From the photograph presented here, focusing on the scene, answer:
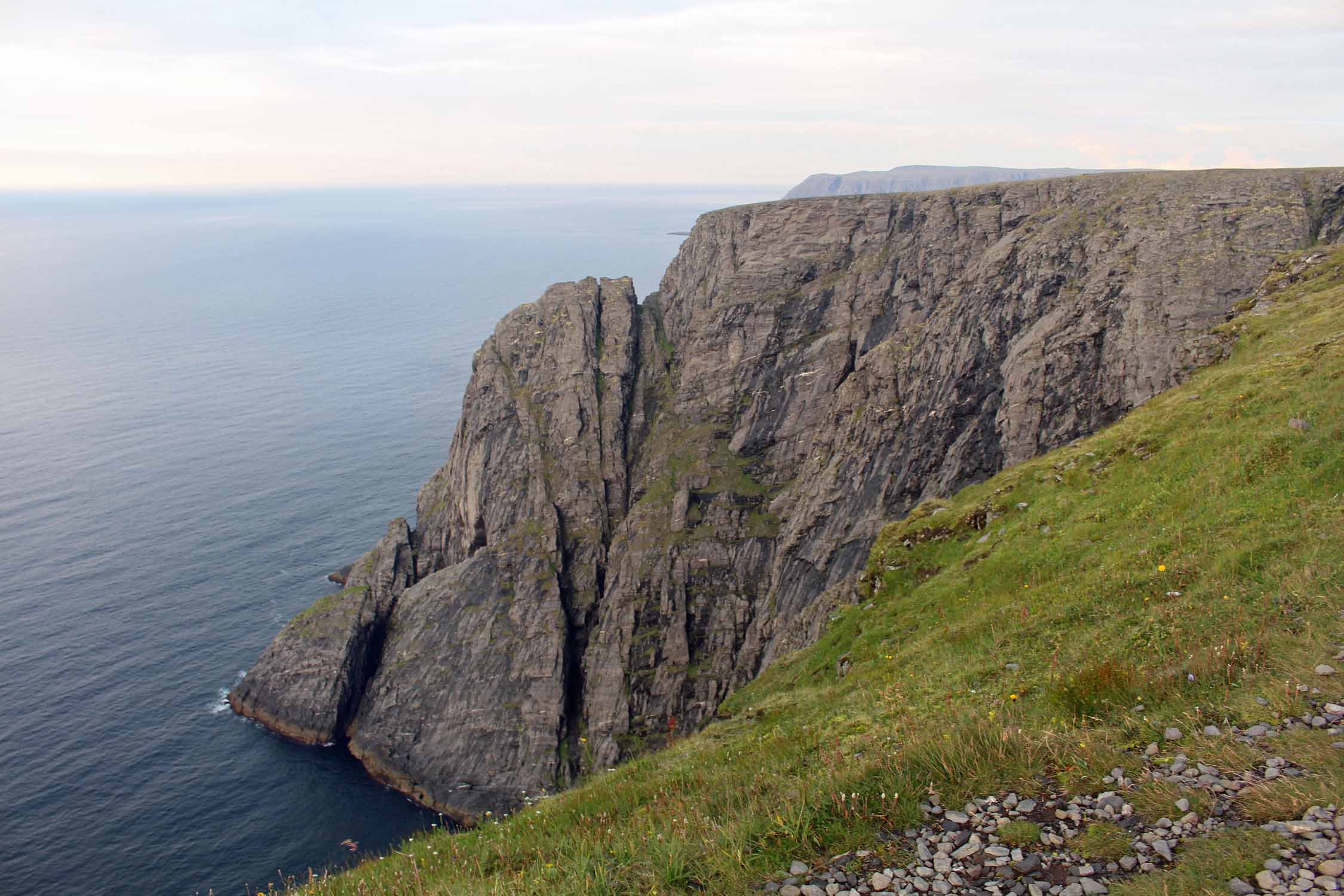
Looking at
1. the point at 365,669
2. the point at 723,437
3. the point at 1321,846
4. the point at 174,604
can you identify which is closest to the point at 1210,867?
the point at 1321,846

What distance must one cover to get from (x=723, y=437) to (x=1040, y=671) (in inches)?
2699

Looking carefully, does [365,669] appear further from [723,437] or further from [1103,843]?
[1103,843]

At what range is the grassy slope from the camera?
11.1 metres

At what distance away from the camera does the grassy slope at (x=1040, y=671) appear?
11.1 meters

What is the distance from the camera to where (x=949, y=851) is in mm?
9875

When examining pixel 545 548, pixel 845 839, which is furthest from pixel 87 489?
pixel 845 839

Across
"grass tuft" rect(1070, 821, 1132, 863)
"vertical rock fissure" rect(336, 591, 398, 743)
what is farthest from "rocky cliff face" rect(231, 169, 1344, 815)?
"grass tuft" rect(1070, 821, 1132, 863)

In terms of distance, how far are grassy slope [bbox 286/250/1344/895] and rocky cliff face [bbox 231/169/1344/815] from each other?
58.6 feet

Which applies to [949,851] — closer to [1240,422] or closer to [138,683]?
[1240,422]

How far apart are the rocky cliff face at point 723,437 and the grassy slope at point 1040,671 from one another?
58.6 feet

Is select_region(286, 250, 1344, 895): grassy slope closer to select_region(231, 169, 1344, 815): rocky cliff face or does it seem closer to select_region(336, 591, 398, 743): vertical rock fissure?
select_region(231, 169, 1344, 815): rocky cliff face

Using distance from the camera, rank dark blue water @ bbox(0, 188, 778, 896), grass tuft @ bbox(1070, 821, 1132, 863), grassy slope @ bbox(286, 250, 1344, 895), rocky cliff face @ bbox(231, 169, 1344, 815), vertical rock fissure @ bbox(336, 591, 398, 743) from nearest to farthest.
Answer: grass tuft @ bbox(1070, 821, 1132, 863)
grassy slope @ bbox(286, 250, 1344, 895)
rocky cliff face @ bbox(231, 169, 1344, 815)
dark blue water @ bbox(0, 188, 778, 896)
vertical rock fissure @ bbox(336, 591, 398, 743)

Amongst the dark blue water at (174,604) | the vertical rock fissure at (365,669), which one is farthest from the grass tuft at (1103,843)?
the vertical rock fissure at (365,669)

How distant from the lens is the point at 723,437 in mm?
85562
